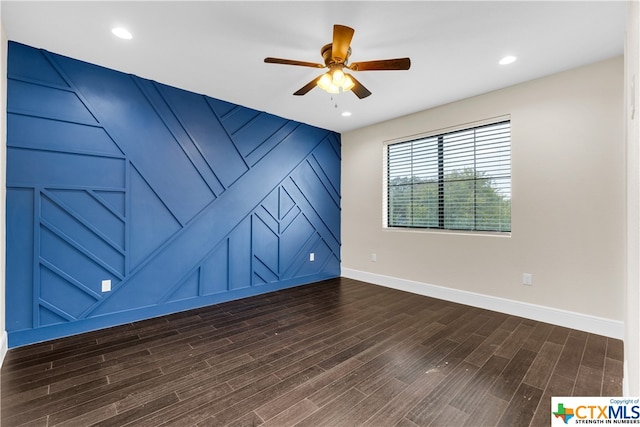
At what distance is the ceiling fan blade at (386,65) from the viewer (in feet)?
6.67

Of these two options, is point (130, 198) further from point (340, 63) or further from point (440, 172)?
point (440, 172)

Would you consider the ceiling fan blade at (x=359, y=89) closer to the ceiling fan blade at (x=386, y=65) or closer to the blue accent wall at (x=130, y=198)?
the ceiling fan blade at (x=386, y=65)

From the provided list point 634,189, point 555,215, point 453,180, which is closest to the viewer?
point 634,189

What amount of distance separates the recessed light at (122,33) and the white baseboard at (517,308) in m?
4.24

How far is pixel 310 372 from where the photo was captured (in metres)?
2.03

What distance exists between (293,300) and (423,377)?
6.78 feet

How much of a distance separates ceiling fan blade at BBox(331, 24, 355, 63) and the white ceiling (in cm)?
23

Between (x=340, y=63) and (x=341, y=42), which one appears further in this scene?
(x=340, y=63)

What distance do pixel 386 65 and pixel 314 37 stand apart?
66 cm

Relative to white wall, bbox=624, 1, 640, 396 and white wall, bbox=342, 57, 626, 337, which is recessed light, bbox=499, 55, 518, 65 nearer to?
white wall, bbox=342, 57, 626, 337

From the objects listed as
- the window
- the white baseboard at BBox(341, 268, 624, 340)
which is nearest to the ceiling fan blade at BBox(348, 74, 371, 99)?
the window

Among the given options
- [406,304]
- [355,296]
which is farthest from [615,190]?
A: [355,296]

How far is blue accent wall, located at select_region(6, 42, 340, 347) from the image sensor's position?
2.42 metres

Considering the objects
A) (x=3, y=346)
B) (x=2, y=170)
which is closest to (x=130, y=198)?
(x=2, y=170)
